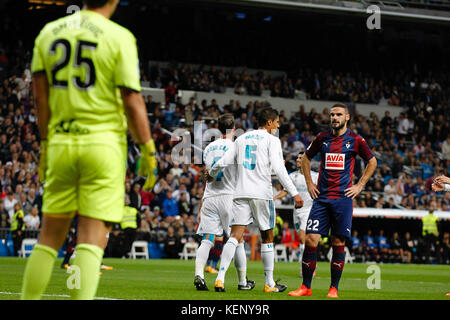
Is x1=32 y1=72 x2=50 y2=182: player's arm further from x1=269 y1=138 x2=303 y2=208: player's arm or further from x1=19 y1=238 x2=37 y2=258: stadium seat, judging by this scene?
x1=19 y1=238 x2=37 y2=258: stadium seat

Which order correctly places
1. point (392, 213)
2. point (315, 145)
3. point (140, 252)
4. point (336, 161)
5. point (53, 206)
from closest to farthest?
point (53, 206) < point (336, 161) < point (315, 145) < point (140, 252) < point (392, 213)

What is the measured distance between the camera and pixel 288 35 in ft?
131

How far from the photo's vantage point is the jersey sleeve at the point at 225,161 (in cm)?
1031

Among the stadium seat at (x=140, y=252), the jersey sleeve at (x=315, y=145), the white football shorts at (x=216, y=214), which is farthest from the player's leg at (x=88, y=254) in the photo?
the stadium seat at (x=140, y=252)

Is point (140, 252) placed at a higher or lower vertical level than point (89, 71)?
lower

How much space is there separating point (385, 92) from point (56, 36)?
3446cm

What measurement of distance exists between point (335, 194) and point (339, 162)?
42 cm

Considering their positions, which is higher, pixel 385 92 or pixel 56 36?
pixel 385 92

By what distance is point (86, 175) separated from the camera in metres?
5.03

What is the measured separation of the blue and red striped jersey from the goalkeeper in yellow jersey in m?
4.84

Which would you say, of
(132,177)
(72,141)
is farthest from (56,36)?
(132,177)

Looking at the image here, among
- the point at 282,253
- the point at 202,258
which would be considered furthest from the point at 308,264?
A: the point at 282,253

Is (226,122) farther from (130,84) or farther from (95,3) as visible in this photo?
(130,84)
